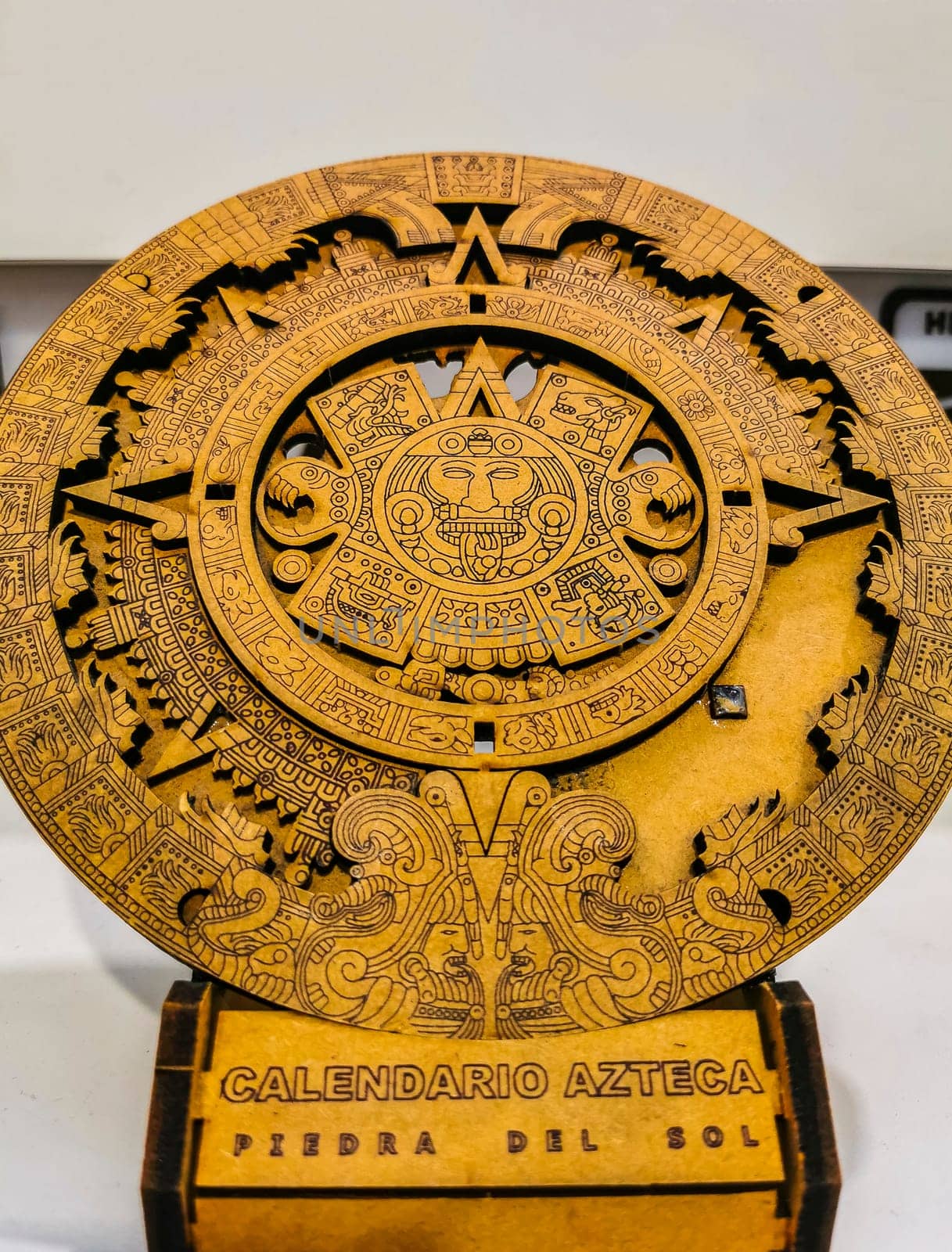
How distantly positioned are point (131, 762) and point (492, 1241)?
1.06 metres

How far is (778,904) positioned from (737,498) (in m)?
0.88

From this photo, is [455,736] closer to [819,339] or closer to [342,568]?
[342,568]

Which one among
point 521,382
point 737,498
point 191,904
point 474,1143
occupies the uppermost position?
point 521,382

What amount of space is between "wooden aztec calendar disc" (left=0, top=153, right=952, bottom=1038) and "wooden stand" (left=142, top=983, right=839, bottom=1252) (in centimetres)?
8

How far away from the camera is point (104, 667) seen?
6.56 feet

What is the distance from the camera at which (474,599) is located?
2.11 m

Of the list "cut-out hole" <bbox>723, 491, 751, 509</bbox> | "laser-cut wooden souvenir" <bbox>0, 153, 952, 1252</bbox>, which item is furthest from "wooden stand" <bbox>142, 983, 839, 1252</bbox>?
"cut-out hole" <bbox>723, 491, 751, 509</bbox>

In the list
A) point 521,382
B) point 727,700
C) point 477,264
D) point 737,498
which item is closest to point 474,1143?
point 727,700

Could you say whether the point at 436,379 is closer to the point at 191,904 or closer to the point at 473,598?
the point at 473,598

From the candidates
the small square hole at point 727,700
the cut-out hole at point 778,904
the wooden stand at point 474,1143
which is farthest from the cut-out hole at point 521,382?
the wooden stand at point 474,1143

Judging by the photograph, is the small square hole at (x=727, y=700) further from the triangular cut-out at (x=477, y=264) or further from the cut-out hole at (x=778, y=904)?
the triangular cut-out at (x=477, y=264)

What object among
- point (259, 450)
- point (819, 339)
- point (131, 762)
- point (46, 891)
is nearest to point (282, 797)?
point (131, 762)

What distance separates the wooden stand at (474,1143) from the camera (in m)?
1.63

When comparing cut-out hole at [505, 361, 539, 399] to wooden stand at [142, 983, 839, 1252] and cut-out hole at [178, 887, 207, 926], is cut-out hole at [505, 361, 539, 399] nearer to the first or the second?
cut-out hole at [178, 887, 207, 926]
